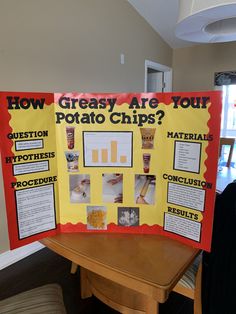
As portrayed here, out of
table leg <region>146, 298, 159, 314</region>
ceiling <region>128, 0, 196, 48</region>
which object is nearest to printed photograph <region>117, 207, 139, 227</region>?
table leg <region>146, 298, 159, 314</region>

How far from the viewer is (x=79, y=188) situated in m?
0.99

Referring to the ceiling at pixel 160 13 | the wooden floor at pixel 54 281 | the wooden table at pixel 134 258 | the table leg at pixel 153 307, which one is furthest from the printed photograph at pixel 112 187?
the ceiling at pixel 160 13

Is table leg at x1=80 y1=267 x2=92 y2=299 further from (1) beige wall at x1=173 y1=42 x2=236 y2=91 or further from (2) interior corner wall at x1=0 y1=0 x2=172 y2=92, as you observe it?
(1) beige wall at x1=173 y1=42 x2=236 y2=91

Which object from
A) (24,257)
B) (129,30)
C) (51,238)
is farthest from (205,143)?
(129,30)

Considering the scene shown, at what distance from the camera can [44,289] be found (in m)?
1.08

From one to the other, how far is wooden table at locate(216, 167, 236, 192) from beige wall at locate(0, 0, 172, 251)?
167cm

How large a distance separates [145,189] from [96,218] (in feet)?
0.81

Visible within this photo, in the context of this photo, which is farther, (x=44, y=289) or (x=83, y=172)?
(x=44, y=289)

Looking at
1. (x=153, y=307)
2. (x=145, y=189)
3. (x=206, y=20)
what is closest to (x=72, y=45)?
(x=206, y=20)

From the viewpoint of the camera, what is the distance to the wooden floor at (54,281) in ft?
5.13

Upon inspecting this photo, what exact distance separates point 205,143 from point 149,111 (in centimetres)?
24

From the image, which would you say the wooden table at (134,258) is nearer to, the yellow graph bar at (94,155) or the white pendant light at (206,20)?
the yellow graph bar at (94,155)

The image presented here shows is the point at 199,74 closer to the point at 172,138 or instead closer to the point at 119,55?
the point at 119,55

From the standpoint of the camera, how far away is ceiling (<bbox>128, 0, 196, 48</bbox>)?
3047 millimetres
